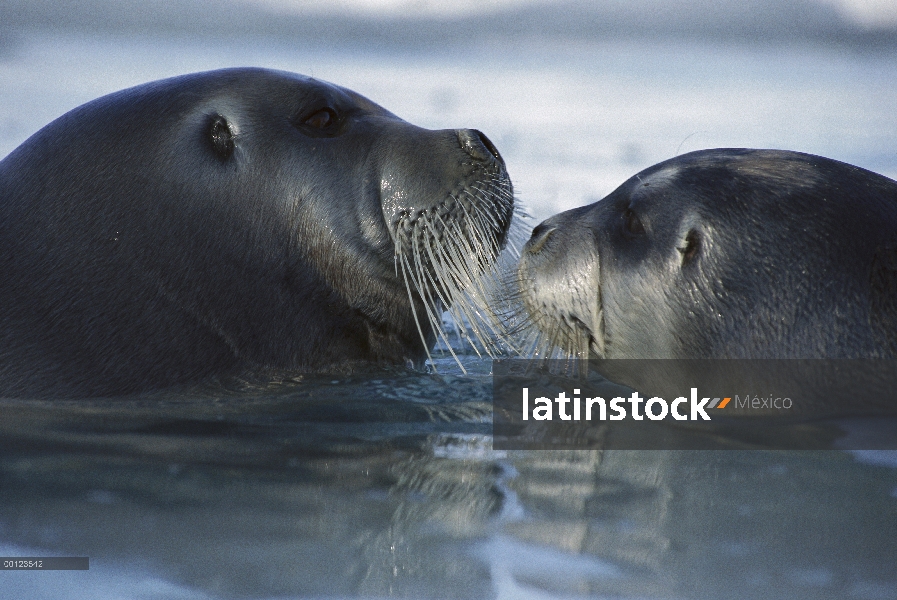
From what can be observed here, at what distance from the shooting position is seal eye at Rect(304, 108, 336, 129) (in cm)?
456

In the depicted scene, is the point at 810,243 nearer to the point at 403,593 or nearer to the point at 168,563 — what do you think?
the point at 403,593

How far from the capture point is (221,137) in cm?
445

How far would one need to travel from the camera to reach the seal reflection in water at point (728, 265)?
12.4 ft

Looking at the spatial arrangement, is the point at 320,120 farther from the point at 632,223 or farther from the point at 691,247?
the point at 691,247

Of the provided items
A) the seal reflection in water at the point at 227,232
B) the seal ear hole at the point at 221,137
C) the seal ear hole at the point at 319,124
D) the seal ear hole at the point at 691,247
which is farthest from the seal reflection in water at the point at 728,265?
the seal ear hole at the point at 221,137

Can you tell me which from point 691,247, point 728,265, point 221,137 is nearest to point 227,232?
point 221,137

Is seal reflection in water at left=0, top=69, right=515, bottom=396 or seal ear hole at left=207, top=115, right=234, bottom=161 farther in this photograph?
seal ear hole at left=207, top=115, right=234, bottom=161

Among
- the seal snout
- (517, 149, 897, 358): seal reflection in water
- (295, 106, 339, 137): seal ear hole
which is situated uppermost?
(295, 106, 339, 137): seal ear hole

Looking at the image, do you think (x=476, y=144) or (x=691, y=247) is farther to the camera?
(x=476, y=144)

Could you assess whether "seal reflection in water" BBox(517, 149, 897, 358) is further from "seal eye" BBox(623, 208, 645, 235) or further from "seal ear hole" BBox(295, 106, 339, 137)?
"seal ear hole" BBox(295, 106, 339, 137)

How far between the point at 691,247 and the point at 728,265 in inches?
6.9

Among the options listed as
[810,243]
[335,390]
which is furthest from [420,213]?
[810,243]

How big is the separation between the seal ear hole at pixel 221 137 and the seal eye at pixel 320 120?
1.10 feet

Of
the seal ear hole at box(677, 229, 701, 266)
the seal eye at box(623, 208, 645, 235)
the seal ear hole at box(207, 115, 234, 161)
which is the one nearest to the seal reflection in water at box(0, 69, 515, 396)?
the seal ear hole at box(207, 115, 234, 161)
